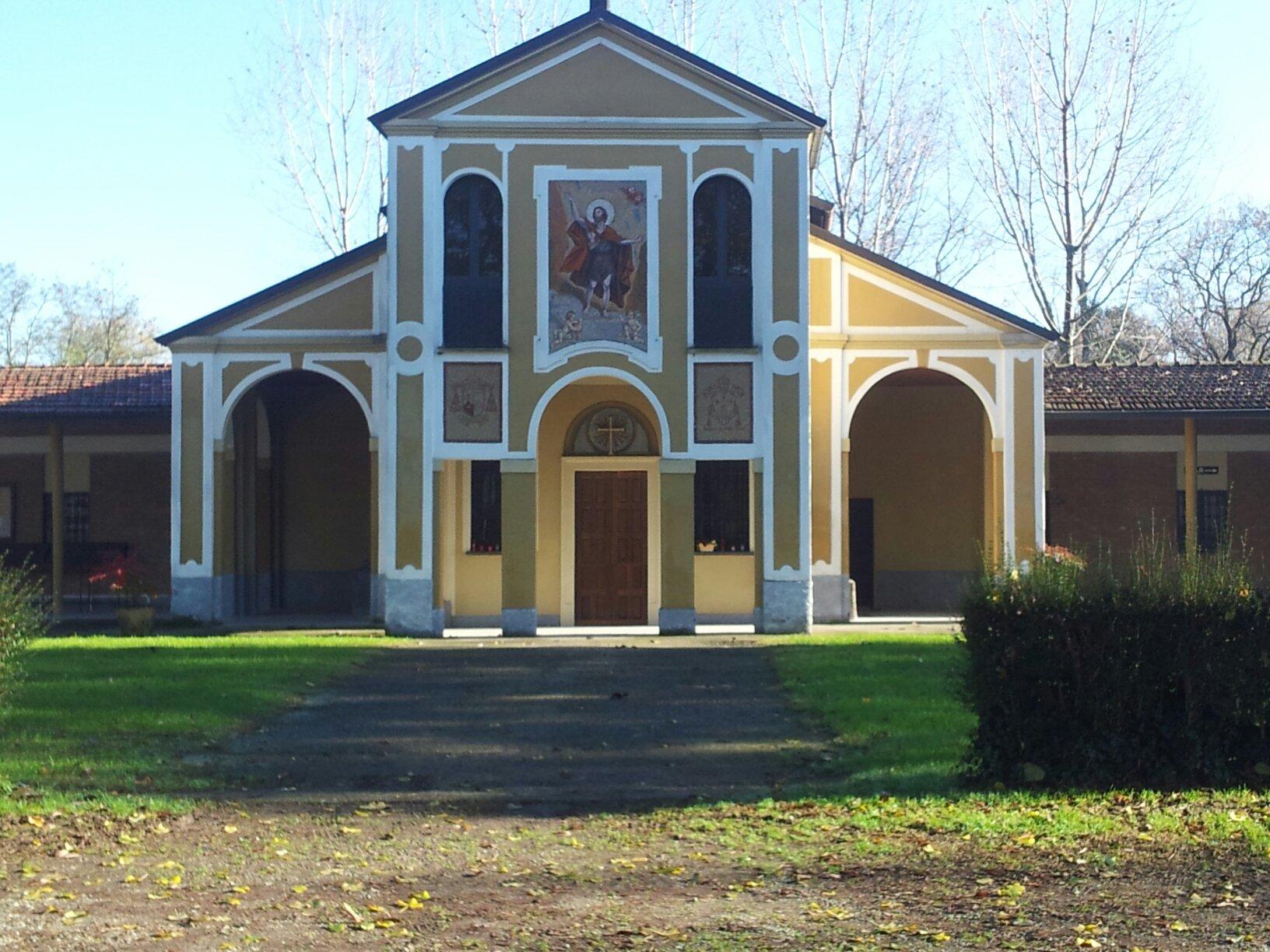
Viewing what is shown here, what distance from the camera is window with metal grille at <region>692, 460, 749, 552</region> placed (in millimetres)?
24594

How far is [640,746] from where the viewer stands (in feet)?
37.8

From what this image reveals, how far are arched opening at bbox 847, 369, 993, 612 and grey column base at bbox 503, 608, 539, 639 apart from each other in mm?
7984

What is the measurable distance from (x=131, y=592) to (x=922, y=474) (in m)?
14.1

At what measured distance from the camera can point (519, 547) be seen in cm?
2170

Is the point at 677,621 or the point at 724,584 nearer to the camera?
the point at 677,621

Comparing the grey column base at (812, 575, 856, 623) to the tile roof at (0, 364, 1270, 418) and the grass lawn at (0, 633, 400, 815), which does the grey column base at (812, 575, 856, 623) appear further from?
the grass lawn at (0, 633, 400, 815)

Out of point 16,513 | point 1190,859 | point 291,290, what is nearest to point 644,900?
point 1190,859

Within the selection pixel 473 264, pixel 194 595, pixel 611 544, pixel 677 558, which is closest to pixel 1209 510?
pixel 611 544

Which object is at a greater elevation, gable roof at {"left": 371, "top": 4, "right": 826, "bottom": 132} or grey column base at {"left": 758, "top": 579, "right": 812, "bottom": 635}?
gable roof at {"left": 371, "top": 4, "right": 826, "bottom": 132}

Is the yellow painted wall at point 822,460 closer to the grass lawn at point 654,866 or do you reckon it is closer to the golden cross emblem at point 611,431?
the golden cross emblem at point 611,431

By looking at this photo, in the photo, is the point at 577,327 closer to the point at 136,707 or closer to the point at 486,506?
the point at 486,506

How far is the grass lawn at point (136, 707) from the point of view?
9695mm

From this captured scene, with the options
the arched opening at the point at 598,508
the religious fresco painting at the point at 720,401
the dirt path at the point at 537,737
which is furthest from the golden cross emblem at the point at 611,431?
the dirt path at the point at 537,737

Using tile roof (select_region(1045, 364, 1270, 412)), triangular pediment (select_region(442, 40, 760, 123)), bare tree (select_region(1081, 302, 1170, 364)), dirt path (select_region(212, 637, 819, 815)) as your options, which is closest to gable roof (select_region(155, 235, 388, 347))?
triangular pediment (select_region(442, 40, 760, 123))
